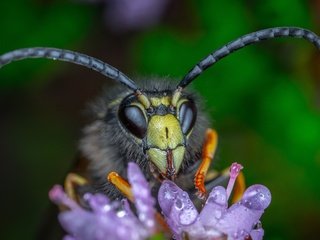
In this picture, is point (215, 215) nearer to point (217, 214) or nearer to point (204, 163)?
point (217, 214)

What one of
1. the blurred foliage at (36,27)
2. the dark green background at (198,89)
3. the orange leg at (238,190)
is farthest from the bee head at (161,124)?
the blurred foliage at (36,27)

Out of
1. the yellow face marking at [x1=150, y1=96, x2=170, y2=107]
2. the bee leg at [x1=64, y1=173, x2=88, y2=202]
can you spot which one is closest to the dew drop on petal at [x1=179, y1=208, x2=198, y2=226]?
the yellow face marking at [x1=150, y1=96, x2=170, y2=107]

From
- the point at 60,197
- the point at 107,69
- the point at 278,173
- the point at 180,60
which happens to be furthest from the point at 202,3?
the point at 60,197

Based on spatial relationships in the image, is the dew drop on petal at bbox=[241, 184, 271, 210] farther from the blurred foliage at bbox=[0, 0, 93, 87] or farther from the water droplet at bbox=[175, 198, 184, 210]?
the blurred foliage at bbox=[0, 0, 93, 87]

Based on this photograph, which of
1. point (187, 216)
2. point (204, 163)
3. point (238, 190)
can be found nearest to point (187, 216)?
point (187, 216)

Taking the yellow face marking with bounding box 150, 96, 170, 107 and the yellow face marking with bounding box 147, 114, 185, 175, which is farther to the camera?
the yellow face marking with bounding box 150, 96, 170, 107

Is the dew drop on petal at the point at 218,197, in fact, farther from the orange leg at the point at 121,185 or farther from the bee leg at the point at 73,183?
the bee leg at the point at 73,183

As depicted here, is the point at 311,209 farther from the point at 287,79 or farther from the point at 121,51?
the point at 121,51
